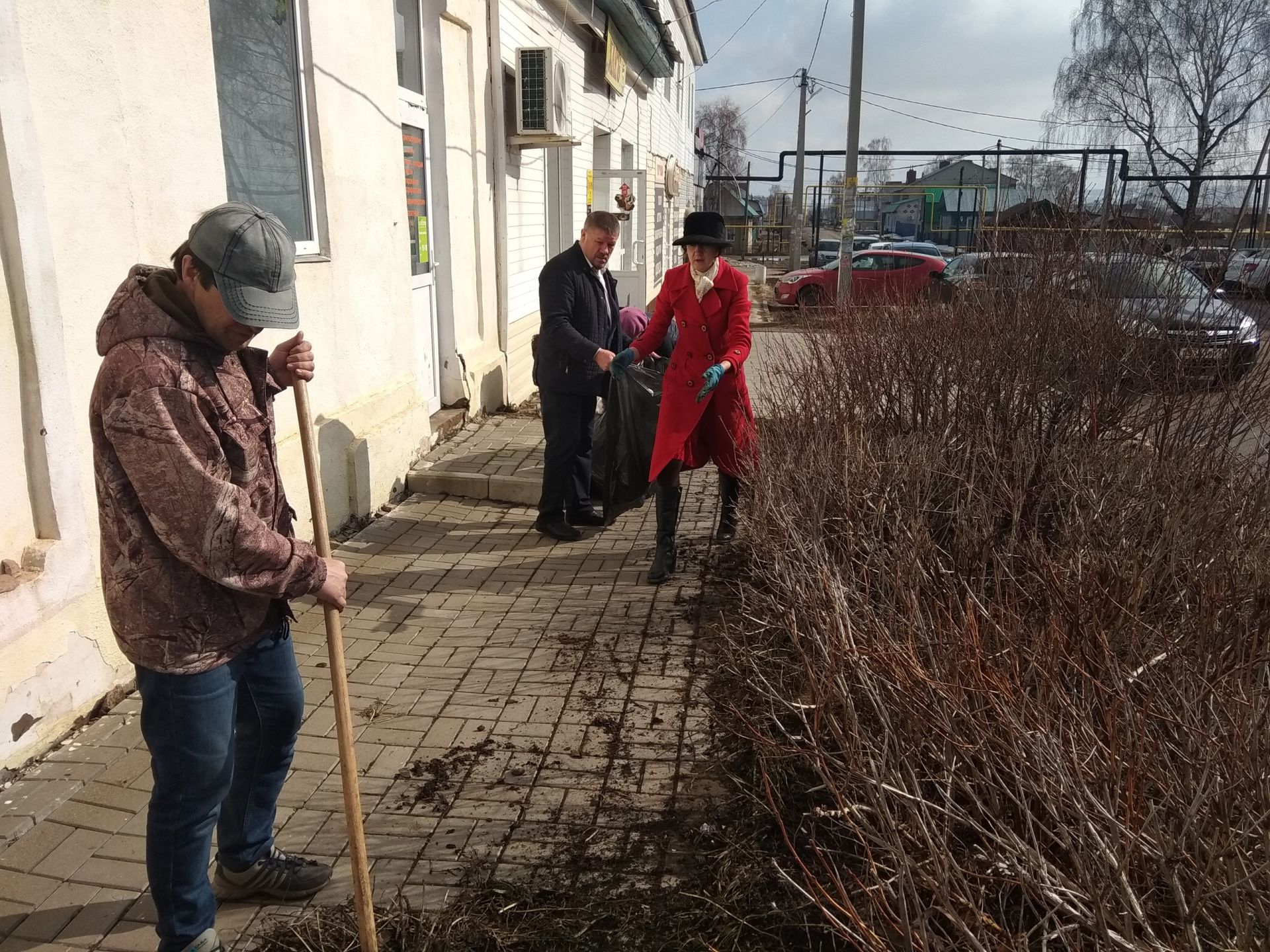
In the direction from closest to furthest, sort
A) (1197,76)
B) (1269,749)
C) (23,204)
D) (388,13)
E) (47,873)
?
(1269,749) < (47,873) < (23,204) < (388,13) < (1197,76)

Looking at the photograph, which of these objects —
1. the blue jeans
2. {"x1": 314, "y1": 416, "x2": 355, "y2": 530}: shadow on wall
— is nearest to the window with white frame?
{"x1": 314, "y1": 416, "x2": 355, "y2": 530}: shadow on wall

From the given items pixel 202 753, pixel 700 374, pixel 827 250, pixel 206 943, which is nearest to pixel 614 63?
pixel 700 374

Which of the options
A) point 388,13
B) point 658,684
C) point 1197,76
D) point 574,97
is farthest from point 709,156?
→ point 658,684

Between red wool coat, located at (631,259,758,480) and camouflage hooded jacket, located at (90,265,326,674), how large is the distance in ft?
9.86

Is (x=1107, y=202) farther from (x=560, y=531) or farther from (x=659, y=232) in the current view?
(x=659, y=232)

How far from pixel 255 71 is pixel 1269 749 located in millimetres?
5193

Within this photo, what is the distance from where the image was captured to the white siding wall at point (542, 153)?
9.61 m

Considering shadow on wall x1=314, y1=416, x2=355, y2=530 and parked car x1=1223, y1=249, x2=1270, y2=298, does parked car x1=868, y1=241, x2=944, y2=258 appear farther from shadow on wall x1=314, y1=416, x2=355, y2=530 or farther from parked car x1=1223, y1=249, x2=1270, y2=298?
shadow on wall x1=314, y1=416, x2=355, y2=530

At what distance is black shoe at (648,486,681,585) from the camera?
5133 mm

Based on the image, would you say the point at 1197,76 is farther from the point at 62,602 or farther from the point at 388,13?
the point at 62,602

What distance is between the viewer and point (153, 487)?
1989mm

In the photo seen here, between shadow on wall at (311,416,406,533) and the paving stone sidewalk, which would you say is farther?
shadow on wall at (311,416,406,533)

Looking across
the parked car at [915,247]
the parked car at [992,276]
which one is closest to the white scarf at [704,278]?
the parked car at [992,276]

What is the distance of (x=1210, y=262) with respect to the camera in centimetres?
503
